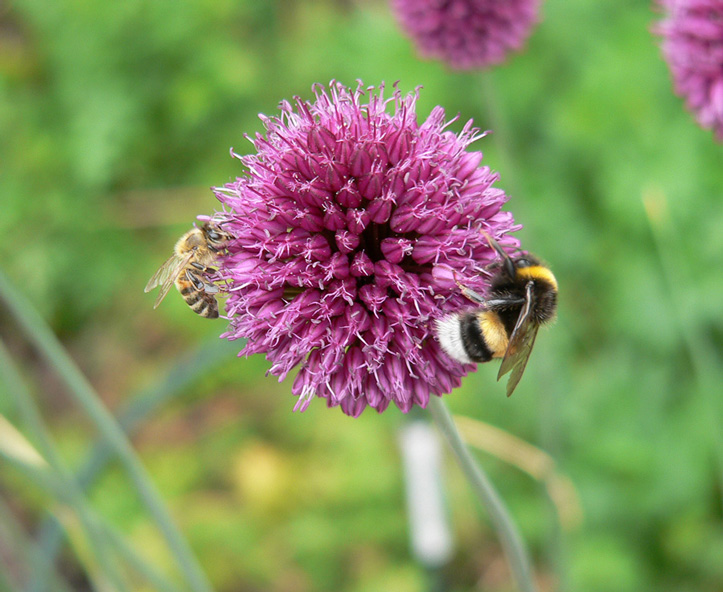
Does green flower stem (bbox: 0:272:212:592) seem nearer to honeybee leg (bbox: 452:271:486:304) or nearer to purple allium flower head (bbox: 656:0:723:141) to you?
honeybee leg (bbox: 452:271:486:304)

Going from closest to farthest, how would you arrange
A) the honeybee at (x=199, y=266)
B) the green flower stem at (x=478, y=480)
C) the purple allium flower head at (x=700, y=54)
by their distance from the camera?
the green flower stem at (x=478, y=480)
the honeybee at (x=199, y=266)
the purple allium flower head at (x=700, y=54)

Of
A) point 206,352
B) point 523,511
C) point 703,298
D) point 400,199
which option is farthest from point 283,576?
point 400,199

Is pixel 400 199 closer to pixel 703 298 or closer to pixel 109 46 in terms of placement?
pixel 703 298

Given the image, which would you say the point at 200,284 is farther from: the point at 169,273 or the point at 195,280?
the point at 169,273

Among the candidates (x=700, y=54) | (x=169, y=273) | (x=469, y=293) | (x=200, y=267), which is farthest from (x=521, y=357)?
(x=700, y=54)

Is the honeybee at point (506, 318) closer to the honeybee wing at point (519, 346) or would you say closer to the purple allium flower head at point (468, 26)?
the honeybee wing at point (519, 346)

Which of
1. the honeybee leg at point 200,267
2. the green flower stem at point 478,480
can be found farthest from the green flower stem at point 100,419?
the green flower stem at point 478,480
